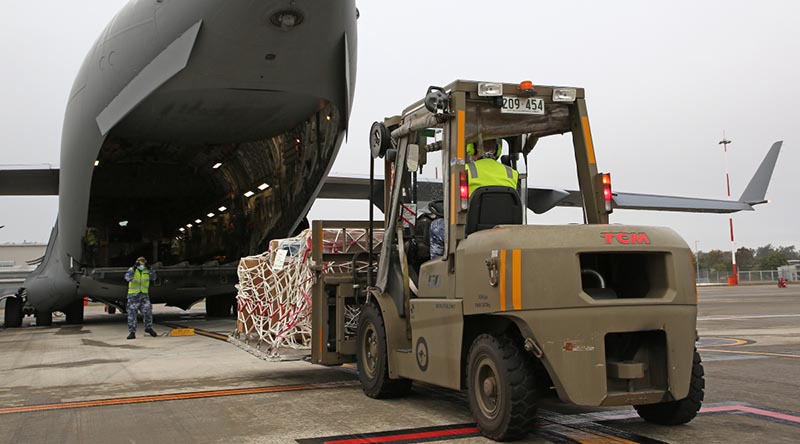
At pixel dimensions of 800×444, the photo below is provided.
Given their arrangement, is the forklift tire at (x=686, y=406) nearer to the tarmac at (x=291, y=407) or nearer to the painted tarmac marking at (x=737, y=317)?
the tarmac at (x=291, y=407)

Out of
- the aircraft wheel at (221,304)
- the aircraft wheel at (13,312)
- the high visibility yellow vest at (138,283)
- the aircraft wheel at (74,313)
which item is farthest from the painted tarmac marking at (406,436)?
the aircraft wheel at (13,312)

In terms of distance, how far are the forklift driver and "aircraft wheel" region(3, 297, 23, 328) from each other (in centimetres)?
1563

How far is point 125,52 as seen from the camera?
35.9ft

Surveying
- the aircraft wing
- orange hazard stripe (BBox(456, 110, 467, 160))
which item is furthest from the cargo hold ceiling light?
the aircraft wing

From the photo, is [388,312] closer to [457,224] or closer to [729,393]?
[457,224]

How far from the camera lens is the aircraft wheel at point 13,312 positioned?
56.5ft

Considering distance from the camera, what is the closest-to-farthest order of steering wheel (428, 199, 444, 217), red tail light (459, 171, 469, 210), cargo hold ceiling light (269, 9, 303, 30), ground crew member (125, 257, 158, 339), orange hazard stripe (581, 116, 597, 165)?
1. red tail light (459, 171, 469, 210)
2. orange hazard stripe (581, 116, 597, 165)
3. steering wheel (428, 199, 444, 217)
4. cargo hold ceiling light (269, 9, 303, 30)
5. ground crew member (125, 257, 158, 339)

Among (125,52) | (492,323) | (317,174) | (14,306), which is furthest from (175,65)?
(14,306)

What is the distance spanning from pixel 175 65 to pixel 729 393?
8398 millimetres

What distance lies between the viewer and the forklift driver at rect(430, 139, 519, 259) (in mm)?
4824

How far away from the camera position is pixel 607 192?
16.2ft

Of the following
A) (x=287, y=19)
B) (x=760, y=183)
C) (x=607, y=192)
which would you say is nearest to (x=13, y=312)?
(x=287, y=19)

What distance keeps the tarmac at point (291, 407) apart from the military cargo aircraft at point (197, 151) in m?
1.90

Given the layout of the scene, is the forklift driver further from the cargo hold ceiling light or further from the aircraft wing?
the aircraft wing
